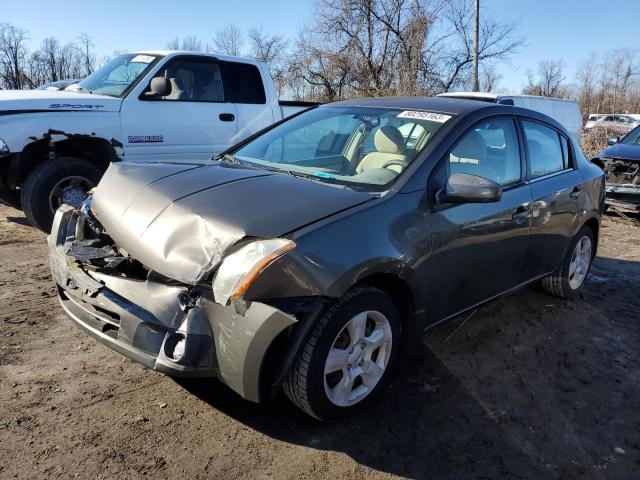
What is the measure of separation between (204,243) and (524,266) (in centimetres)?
252

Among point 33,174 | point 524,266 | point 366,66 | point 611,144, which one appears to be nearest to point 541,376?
point 524,266

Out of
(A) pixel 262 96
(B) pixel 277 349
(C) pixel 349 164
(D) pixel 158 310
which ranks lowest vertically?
(B) pixel 277 349

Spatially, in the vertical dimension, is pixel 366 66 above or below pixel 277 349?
above

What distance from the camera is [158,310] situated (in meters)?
2.50

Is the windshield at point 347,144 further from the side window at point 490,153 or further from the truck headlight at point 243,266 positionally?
the truck headlight at point 243,266

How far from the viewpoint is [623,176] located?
29.8ft

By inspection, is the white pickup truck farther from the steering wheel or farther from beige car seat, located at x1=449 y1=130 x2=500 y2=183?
beige car seat, located at x1=449 y1=130 x2=500 y2=183

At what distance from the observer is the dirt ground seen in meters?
2.51

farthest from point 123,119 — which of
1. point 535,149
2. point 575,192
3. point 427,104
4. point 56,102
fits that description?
point 575,192

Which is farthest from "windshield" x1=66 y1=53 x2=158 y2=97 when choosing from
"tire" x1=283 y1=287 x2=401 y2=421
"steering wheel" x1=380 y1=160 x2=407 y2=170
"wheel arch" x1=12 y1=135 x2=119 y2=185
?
"tire" x1=283 y1=287 x2=401 y2=421

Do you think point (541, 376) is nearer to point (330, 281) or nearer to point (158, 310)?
point (330, 281)

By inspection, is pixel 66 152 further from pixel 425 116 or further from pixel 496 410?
pixel 496 410

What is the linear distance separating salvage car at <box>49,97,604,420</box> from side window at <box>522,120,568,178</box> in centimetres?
4

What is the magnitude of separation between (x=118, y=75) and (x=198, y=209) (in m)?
4.96
